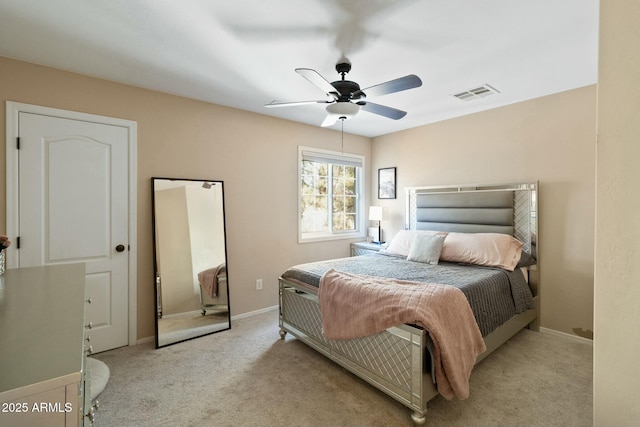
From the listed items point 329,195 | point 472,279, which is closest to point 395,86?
point 472,279

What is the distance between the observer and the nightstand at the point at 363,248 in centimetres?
425

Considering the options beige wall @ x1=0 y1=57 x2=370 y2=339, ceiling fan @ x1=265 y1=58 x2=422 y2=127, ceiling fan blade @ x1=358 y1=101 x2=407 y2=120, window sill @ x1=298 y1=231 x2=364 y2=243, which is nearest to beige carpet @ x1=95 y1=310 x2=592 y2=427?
beige wall @ x1=0 y1=57 x2=370 y2=339

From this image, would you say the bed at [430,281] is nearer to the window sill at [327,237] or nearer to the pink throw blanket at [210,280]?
the pink throw blanket at [210,280]

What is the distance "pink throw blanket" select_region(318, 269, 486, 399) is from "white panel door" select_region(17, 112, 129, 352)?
6.75ft

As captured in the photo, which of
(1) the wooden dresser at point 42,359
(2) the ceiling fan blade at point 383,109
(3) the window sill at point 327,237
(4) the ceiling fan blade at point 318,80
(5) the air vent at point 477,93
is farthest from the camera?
(3) the window sill at point 327,237

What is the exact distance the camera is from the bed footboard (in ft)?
5.78

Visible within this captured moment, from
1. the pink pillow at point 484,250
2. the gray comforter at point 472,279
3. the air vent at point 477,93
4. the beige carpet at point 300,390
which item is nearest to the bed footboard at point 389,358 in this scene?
the beige carpet at point 300,390

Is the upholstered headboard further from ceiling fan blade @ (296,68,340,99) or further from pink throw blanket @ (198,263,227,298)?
pink throw blanket @ (198,263,227,298)

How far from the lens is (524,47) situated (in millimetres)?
2164

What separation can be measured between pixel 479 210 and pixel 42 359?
384 cm

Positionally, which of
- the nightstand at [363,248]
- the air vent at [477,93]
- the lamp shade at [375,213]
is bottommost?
the nightstand at [363,248]

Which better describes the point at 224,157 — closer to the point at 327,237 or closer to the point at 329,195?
Result: the point at 329,195

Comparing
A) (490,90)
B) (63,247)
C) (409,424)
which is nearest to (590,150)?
(490,90)

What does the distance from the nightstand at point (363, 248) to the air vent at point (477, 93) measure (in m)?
2.17
